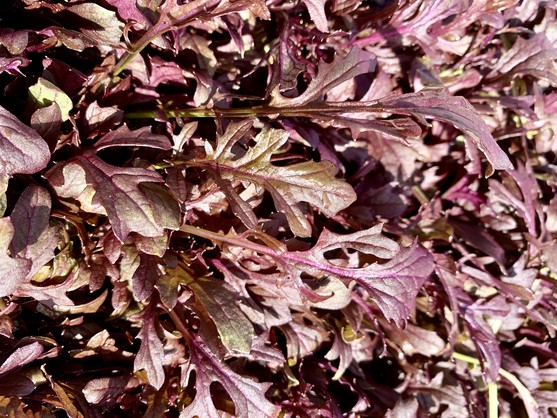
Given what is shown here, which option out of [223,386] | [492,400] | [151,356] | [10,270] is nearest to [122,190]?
[10,270]

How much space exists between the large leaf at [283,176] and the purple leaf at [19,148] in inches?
12.9

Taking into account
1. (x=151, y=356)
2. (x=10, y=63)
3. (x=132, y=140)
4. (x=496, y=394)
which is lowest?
(x=496, y=394)

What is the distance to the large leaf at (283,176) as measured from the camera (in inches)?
46.3

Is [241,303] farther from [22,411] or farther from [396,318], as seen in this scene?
[22,411]

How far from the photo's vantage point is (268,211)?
1.41 metres

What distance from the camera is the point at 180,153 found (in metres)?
1.28

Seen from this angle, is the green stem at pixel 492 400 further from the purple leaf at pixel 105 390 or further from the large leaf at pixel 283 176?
the purple leaf at pixel 105 390

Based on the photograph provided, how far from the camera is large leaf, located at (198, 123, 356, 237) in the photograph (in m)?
1.18

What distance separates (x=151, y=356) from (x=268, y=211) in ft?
1.42

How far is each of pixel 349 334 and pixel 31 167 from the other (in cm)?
84

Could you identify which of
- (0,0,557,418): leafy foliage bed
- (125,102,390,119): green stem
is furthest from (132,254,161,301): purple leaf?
(125,102,390,119): green stem

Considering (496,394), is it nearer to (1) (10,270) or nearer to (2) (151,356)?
(2) (151,356)

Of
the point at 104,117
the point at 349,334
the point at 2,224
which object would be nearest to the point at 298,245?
the point at 349,334

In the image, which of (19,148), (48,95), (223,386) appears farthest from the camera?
(223,386)
